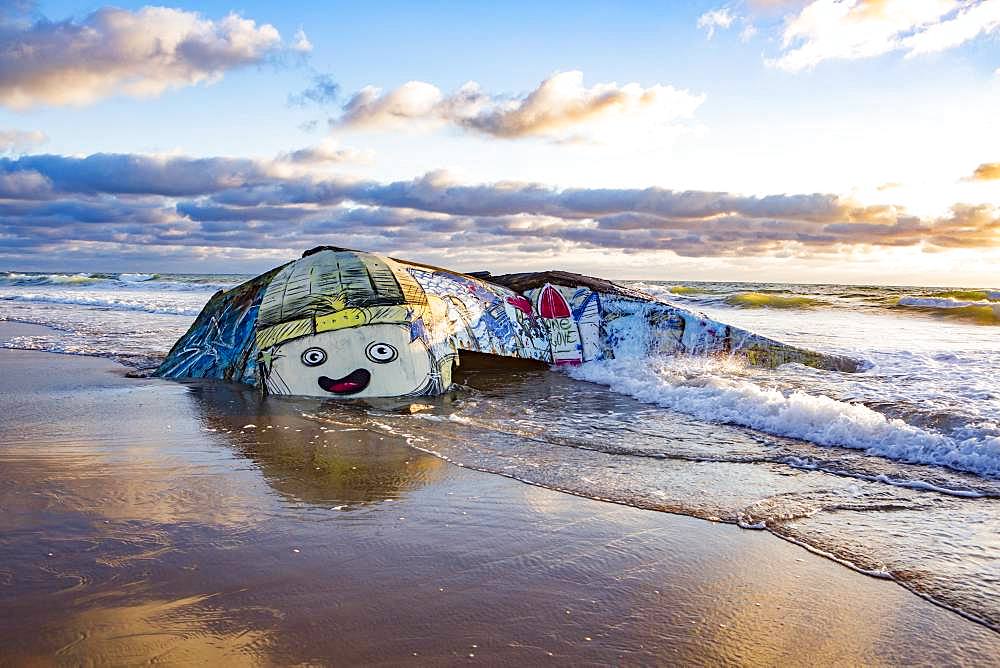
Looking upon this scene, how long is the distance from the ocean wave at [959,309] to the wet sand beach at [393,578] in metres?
18.6

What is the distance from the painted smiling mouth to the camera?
6426mm

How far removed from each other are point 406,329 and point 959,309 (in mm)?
19979

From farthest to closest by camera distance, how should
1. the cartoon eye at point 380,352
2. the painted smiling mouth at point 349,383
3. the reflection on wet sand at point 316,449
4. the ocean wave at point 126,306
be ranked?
the ocean wave at point 126,306, the cartoon eye at point 380,352, the painted smiling mouth at point 349,383, the reflection on wet sand at point 316,449

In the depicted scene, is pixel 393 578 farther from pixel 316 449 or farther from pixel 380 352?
Answer: pixel 380 352

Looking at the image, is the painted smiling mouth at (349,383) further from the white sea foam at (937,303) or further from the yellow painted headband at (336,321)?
the white sea foam at (937,303)

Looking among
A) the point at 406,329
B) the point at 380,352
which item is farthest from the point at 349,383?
the point at 406,329

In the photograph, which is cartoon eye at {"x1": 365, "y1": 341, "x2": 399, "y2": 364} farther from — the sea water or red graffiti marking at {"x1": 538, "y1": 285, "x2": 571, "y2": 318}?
red graffiti marking at {"x1": 538, "y1": 285, "x2": 571, "y2": 318}

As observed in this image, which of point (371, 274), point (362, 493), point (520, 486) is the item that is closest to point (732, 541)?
point (520, 486)

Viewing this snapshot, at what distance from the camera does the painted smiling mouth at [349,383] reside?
643 centimetres

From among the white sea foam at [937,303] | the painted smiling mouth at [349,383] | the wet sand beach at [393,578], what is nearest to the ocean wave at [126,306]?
the painted smiling mouth at [349,383]

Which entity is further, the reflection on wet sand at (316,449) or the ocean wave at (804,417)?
the ocean wave at (804,417)

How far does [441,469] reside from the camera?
4.29m

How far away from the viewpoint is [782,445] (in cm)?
500

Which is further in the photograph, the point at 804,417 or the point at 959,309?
the point at 959,309
